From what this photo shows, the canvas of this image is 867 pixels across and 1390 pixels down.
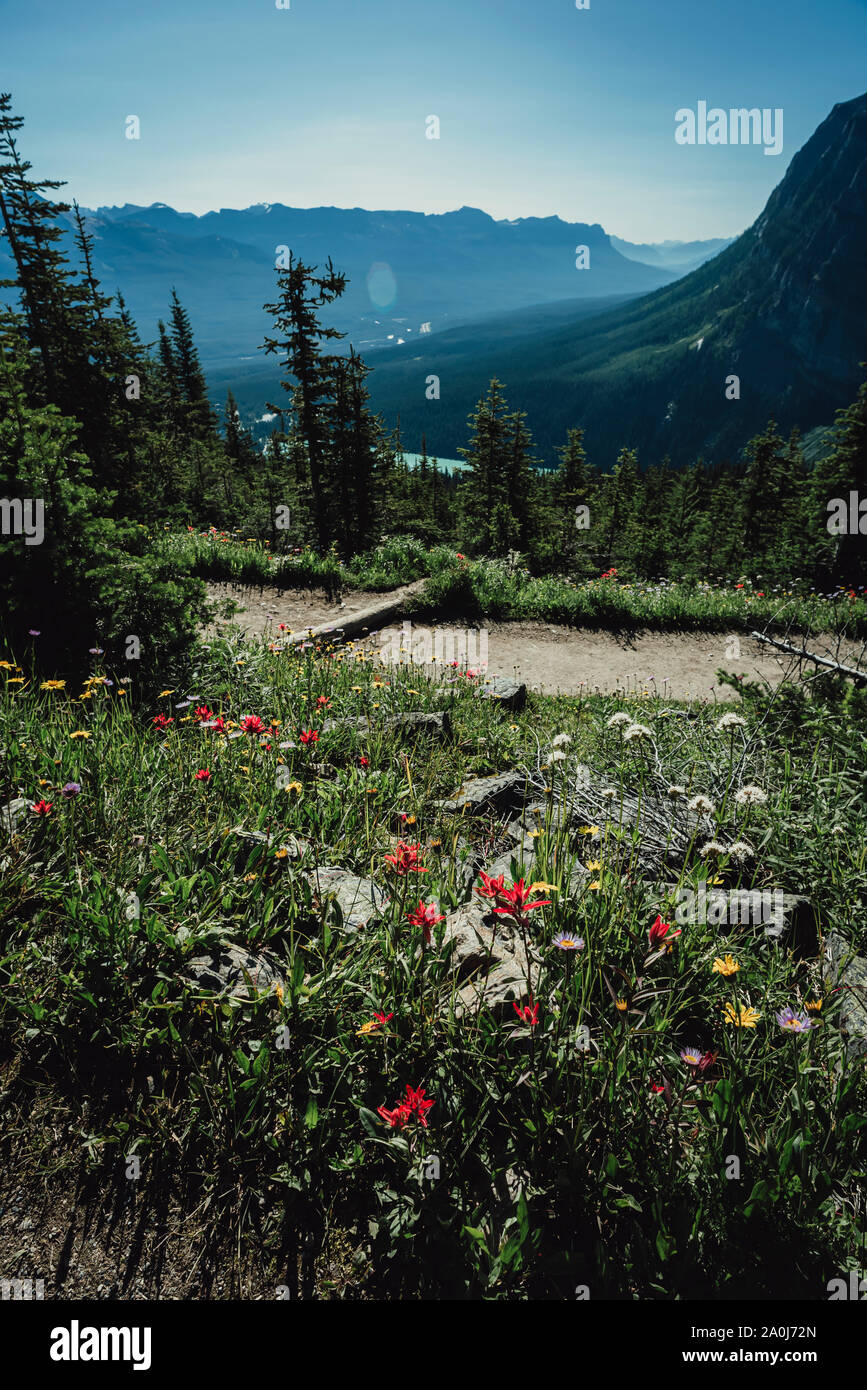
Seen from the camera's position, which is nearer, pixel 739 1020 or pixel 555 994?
pixel 739 1020

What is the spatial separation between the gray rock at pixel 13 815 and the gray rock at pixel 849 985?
3.85 m

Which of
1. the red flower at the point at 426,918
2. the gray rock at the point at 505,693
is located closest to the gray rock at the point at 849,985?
the red flower at the point at 426,918

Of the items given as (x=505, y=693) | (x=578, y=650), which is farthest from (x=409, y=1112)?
(x=578, y=650)

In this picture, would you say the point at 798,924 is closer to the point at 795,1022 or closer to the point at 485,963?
the point at 795,1022

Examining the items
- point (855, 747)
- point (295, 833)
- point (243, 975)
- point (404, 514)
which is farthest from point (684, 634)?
point (404, 514)

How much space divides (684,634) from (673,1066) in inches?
465

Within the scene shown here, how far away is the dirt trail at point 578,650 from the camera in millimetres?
10227

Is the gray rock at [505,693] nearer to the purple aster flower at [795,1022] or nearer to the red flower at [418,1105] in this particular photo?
the purple aster flower at [795,1022]

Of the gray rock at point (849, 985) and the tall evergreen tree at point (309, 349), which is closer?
the gray rock at point (849, 985)

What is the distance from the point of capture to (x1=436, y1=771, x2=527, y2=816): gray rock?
4.46m

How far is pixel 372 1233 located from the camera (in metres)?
1.99

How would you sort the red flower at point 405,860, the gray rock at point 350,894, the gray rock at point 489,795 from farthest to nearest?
1. the gray rock at point 489,795
2. the gray rock at point 350,894
3. the red flower at point 405,860

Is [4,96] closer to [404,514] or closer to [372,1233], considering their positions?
[404,514]

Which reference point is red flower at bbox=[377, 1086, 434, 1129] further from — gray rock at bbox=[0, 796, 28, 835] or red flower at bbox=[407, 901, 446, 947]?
gray rock at bbox=[0, 796, 28, 835]
